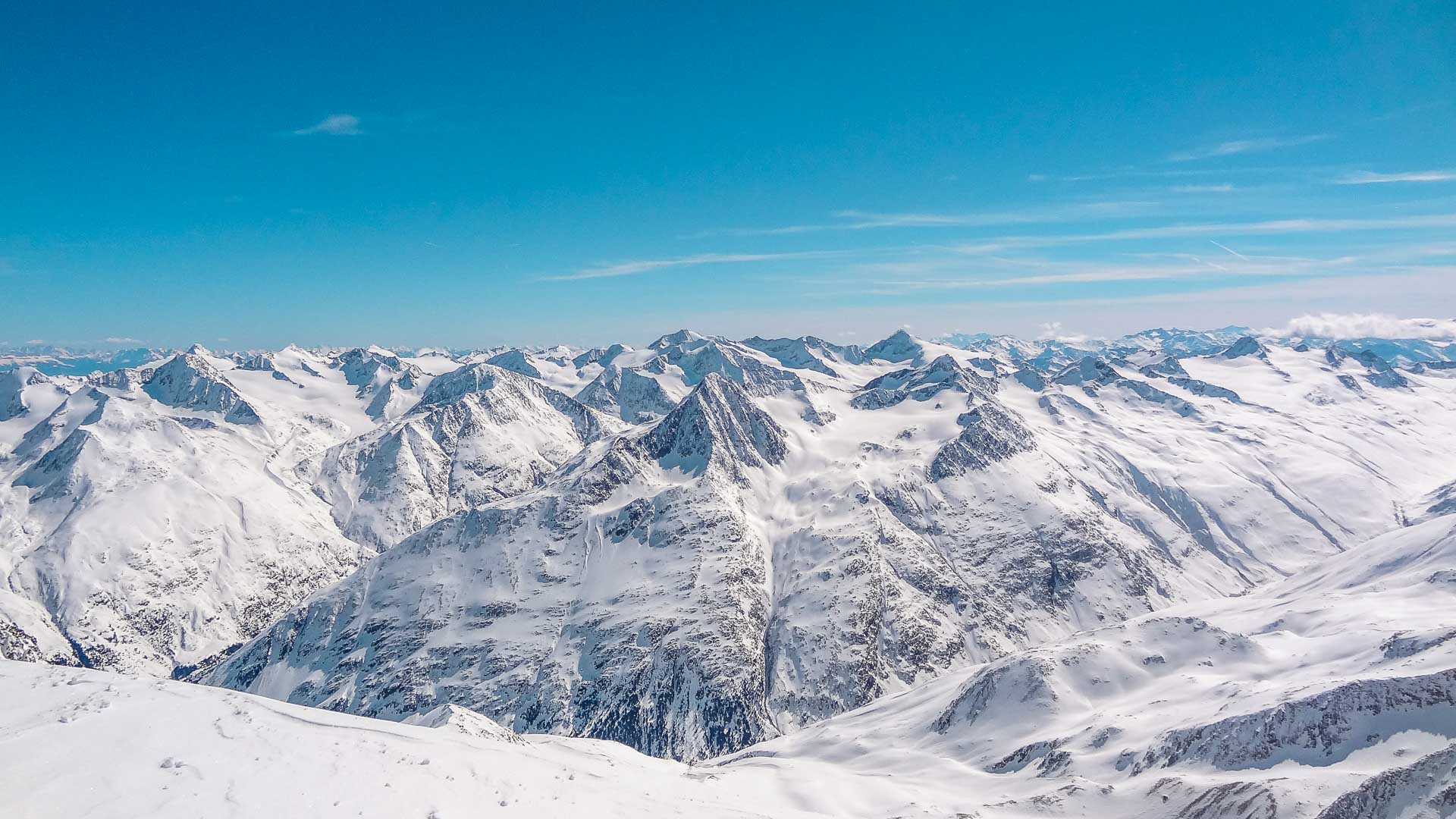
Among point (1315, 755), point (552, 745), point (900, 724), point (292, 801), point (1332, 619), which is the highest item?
point (292, 801)

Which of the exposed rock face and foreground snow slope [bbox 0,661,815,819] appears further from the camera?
the exposed rock face

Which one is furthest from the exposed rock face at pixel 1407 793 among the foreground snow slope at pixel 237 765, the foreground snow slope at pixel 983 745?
the foreground snow slope at pixel 237 765

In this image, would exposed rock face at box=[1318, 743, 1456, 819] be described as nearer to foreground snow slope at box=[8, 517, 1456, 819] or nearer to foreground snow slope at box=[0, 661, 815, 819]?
foreground snow slope at box=[8, 517, 1456, 819]

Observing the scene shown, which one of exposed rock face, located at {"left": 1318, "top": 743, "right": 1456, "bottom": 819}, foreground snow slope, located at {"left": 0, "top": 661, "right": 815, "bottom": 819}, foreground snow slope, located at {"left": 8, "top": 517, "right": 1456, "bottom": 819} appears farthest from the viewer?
exposed rock face, located at {"left": 1318, "top": 743, "right": 1456, "bottom": 819}

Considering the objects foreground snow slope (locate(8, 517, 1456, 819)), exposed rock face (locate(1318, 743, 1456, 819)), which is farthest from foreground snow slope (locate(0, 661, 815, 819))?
exposed rock face (locate(1318, 743, 1456, 819))

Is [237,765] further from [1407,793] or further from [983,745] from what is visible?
[983,745]

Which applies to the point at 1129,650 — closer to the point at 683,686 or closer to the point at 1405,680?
the point at 1405,680

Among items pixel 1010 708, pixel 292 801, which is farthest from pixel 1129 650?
pixel 292 801

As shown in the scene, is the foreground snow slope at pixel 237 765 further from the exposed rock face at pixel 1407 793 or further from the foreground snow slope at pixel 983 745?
the exposed rock face at pixel 1407 793

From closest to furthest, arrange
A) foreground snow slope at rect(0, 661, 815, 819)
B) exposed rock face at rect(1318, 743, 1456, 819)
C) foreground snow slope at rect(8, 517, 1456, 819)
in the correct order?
foreground snow slope at rect(0, 661, 815, 819)
foreground snow slope at rect(8, 517, 1456, 819)
exposed rock face at rect(1318, 743, 1456, 819)
